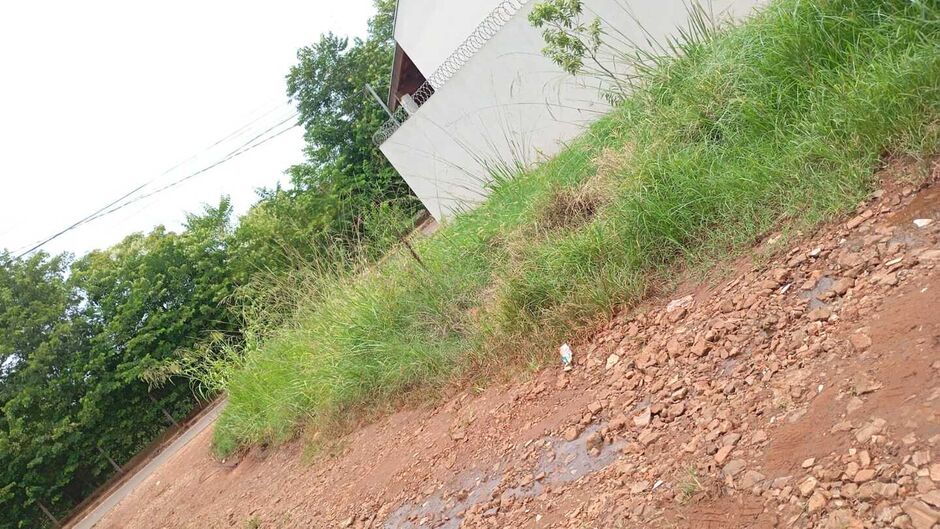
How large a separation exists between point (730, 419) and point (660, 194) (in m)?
1.67

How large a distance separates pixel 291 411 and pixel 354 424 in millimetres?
1089

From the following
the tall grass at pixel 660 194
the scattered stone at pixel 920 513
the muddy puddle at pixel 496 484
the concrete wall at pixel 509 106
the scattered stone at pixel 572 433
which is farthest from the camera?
the concrete wall at pixel 509 106

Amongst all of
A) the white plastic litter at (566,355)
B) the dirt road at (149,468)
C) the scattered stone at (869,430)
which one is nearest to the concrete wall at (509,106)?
the white plastic litter at (566,355)

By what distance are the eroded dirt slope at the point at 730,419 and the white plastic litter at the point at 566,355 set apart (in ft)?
0.15

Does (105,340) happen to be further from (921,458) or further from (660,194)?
(921,458)

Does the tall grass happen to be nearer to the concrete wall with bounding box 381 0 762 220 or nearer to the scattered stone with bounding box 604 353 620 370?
the scattered stone with bounding box 604 353 620 370

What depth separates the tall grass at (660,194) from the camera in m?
2.91

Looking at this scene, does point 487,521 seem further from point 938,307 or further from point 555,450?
point 938,307

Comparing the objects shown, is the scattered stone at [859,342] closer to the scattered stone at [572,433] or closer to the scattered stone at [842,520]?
the scattered stone at [842,520]

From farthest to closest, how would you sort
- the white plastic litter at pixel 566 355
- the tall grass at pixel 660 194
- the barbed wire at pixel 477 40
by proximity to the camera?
the barbed wire at pixel 477 40
the white plastic litter at pixel 566 355
the tall grass at pixel 660 194

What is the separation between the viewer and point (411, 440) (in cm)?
385

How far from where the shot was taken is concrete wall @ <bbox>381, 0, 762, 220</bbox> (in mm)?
7457

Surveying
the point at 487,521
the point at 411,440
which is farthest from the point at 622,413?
the point at 411,440

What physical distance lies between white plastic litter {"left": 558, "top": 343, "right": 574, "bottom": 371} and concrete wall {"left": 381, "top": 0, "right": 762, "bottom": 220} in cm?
372
